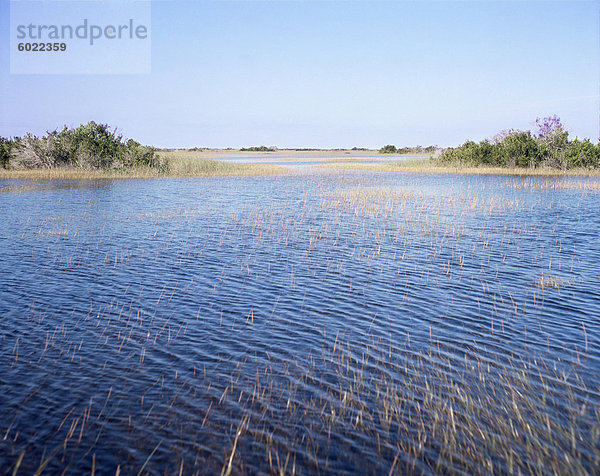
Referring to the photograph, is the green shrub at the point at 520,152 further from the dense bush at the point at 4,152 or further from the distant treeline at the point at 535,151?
the dense bush at the point at 4,152

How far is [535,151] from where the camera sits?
60.5 meters

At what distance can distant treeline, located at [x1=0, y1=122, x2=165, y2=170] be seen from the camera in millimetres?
53875

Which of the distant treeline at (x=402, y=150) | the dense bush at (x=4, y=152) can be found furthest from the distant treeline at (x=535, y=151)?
the distant treeline at (x=402, y=150)

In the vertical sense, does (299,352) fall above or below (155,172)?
below

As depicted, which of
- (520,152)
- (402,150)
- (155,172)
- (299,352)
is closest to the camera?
(299,352)

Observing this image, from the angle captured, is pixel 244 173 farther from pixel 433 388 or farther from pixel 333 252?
pixel 433 388

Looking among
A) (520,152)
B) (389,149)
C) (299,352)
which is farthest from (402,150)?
(299,352)

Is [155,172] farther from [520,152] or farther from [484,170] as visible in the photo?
[520,152]

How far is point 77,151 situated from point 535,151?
53434mm

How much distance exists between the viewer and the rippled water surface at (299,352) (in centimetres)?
607

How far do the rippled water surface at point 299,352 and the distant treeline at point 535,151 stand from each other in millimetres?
44578

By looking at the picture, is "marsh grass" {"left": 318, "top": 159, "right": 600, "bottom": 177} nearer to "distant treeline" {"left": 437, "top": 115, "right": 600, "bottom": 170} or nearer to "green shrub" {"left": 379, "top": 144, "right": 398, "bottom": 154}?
"distant treeline" {"left": 437, "top": 115, "right": 600, "bottom": 170}

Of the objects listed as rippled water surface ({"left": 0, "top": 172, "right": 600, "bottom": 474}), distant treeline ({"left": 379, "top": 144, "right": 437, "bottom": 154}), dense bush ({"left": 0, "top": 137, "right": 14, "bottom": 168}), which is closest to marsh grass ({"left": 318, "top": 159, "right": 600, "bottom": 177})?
rippled water surface ({"left": 0, "top": 172, "right": 600, "bottom": 474})

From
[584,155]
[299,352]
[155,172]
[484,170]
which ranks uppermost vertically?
[584,155]
